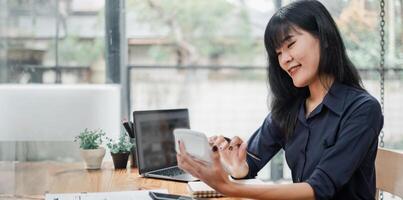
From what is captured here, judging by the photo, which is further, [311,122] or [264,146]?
[264,146]

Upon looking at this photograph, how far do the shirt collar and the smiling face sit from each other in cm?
6

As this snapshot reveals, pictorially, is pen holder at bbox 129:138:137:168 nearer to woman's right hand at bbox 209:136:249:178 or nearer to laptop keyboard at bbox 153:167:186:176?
laptop keyboard at bbox 153:167:186:176

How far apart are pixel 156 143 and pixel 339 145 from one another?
33.1 inches

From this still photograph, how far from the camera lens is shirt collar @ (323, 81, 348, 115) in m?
1.32

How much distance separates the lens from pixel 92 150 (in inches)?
74.9

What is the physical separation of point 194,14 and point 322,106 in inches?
58.7

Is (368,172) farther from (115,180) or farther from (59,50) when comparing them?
(59,50)

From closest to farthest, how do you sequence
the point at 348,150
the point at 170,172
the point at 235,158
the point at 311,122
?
the point at 348,150, the point at 311,122, the point at 235,158, the point at 170,172

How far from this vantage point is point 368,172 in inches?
51.2

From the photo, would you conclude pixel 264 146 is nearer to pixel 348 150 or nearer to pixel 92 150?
pixel 348 150

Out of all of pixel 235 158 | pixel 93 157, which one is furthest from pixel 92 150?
pixel 235 158

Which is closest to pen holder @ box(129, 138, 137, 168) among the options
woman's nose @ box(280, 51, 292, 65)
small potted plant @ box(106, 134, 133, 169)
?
small potted plant @ box(106, 134, 133, 169)

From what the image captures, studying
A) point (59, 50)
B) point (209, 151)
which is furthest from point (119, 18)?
point (209, 151)

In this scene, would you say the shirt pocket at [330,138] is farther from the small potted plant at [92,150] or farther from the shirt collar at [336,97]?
the small potted plant at [92,150]
